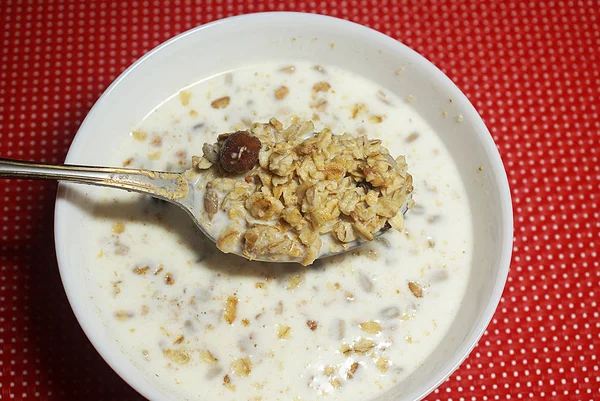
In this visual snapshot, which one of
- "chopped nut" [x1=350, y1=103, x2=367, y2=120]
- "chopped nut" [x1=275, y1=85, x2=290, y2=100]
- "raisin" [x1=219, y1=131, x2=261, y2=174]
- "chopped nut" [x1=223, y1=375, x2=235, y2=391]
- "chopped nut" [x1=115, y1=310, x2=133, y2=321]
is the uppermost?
"chopped nut" [x1=275, y1=85, x2=290, y2=100]

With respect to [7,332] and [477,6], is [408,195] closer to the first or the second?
[477,6]

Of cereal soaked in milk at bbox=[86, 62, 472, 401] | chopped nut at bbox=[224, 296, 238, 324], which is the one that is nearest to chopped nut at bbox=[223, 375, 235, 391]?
cereal soaked in milk at bbox=[86, 62, 472, 401]

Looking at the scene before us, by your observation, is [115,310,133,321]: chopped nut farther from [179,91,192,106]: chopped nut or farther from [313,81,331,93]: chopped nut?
[313,81,331,93]: chopped nut

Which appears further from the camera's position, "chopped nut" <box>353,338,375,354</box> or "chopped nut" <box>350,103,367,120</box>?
"chopped nut" <box>350,103,367,120</box>

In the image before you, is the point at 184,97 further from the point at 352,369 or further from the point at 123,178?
the point at 352,369

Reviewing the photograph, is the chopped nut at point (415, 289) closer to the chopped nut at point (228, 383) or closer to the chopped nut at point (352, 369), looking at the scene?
the chopped nut at point (352, 369)

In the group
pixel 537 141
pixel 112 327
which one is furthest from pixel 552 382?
pixel 112 327

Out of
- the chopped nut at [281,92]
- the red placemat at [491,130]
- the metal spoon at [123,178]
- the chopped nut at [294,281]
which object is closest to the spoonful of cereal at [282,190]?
the metal spoon at [123,178]

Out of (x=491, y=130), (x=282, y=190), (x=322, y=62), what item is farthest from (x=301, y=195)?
(x=491, y=130)
